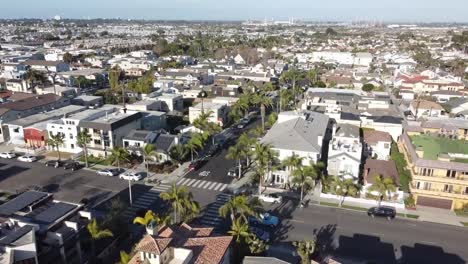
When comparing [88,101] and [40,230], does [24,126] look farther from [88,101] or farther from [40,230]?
[40,230]

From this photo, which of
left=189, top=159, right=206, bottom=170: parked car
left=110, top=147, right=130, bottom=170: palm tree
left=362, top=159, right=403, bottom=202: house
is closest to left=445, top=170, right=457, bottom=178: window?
left=362, top=159, right=403, bottom=202: house

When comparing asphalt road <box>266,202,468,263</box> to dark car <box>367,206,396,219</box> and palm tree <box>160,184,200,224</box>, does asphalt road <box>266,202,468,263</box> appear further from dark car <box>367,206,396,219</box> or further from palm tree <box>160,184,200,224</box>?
palm tree <box>160,184,200,224</box>

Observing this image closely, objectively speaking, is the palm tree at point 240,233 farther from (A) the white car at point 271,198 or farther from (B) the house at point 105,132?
(B) the house at point 105,132

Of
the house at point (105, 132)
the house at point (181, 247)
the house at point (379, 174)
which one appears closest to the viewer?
the house at point (181, 247)

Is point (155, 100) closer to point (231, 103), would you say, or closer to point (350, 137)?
point (231, 103)

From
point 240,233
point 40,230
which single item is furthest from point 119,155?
point 240,233

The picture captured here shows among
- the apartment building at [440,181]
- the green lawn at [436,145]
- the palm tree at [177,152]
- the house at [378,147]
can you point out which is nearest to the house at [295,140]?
the house at [378,147]
